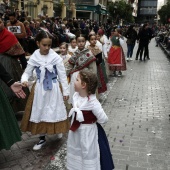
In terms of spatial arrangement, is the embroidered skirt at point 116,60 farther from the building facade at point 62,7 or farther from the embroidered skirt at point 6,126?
the building facade at point 62,7

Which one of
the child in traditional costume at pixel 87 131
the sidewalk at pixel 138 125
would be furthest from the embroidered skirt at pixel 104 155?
the sidewalk at pixel 138 125

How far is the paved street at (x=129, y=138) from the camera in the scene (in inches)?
153

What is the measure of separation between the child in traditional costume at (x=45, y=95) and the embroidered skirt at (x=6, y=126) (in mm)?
414

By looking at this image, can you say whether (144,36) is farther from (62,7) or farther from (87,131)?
(62,7)

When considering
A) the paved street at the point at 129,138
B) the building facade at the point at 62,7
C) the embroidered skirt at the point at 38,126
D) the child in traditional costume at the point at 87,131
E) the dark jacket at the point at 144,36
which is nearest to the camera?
the child in traditional costume at the point at 87,131

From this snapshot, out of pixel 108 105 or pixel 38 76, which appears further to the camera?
pixel 108 105

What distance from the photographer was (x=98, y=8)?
2009 inches

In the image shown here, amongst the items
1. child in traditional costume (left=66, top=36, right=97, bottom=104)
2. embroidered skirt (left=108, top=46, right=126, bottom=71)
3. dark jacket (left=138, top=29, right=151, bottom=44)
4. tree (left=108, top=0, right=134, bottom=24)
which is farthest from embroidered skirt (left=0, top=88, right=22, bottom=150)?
tree (left=108, top=0, right=134, bottom=24)

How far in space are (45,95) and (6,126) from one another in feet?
2.44

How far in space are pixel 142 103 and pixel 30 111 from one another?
359cm

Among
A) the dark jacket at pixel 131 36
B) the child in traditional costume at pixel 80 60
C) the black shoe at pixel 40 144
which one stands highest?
the dark jacket at pixel 131 36

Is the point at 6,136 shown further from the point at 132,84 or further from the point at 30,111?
the point at 132,84

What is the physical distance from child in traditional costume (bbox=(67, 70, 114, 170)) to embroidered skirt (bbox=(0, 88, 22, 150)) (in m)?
0.92

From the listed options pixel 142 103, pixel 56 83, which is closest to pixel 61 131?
pixel 56 83
